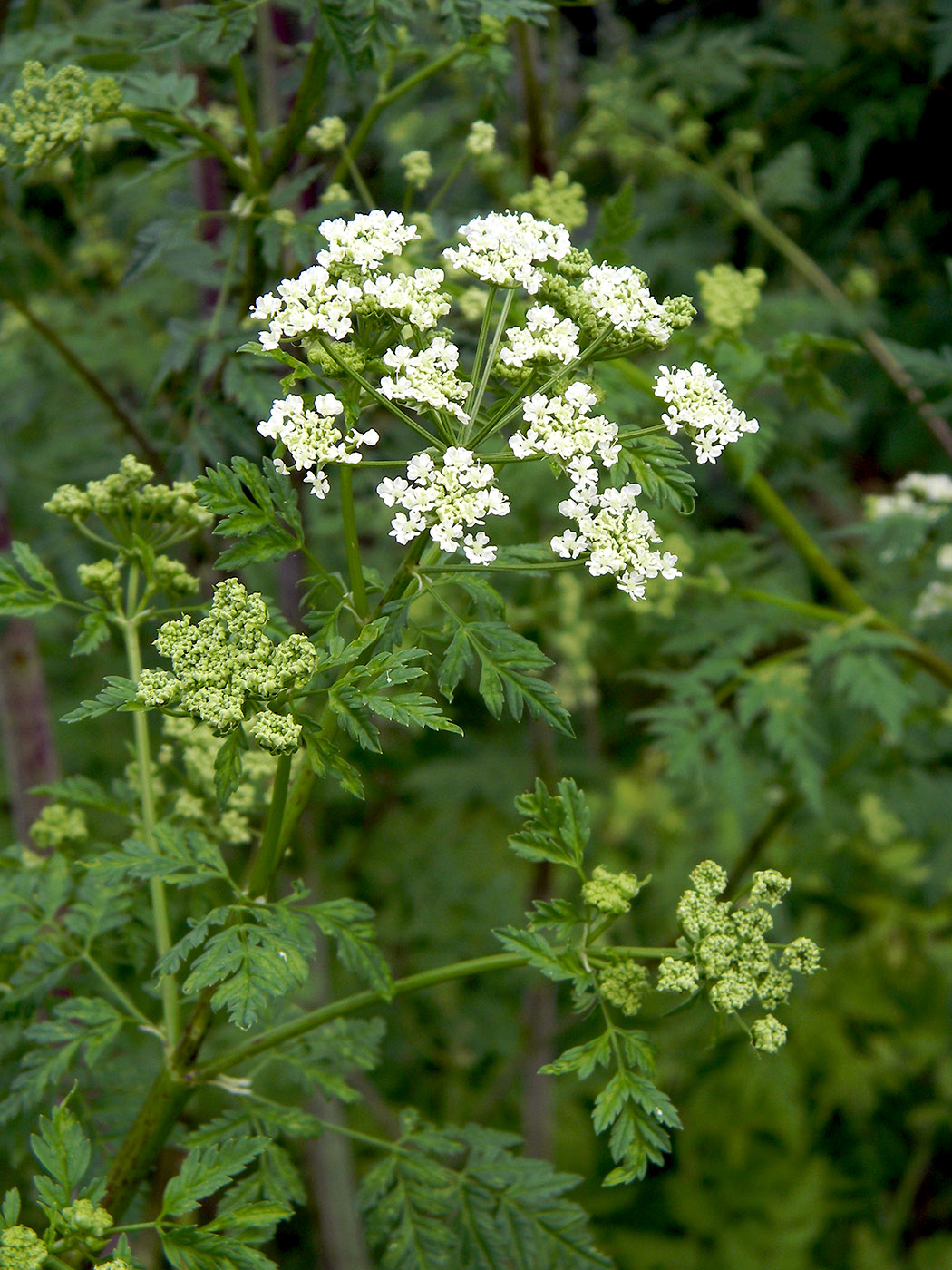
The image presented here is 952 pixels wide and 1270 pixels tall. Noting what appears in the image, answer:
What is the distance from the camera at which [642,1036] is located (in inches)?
56.2

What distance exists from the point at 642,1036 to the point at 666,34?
3.91m

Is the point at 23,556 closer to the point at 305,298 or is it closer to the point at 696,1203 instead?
the point at 305,298

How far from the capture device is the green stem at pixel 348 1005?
4.83 ft

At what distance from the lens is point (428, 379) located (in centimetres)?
129

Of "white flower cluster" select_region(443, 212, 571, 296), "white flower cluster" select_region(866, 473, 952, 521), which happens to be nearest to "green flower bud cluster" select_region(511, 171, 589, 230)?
"white flower cluster" select_region(443, 212, 571, 296)

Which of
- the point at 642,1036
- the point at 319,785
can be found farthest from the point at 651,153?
the point at 642,1036

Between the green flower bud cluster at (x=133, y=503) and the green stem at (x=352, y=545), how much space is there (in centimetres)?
35

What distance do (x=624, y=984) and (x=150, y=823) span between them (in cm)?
76

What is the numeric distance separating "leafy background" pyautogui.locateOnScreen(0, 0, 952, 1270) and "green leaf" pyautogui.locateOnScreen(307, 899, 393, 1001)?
895 mm

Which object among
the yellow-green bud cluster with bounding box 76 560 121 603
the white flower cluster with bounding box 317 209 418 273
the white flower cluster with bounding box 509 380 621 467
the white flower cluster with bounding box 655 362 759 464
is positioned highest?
the white flower cluster with bounding box 317 209 418 273

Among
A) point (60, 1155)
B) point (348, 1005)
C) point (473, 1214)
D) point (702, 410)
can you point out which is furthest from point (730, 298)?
point (60, 1155)

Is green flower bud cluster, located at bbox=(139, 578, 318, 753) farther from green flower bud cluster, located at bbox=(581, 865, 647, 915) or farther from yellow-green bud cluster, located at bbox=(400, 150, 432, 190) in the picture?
yellow-green bud cluster, located at bbox=(400, 150, 432, 190)

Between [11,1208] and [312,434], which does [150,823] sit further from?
[312,434]

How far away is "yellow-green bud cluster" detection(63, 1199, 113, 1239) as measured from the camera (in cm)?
133
